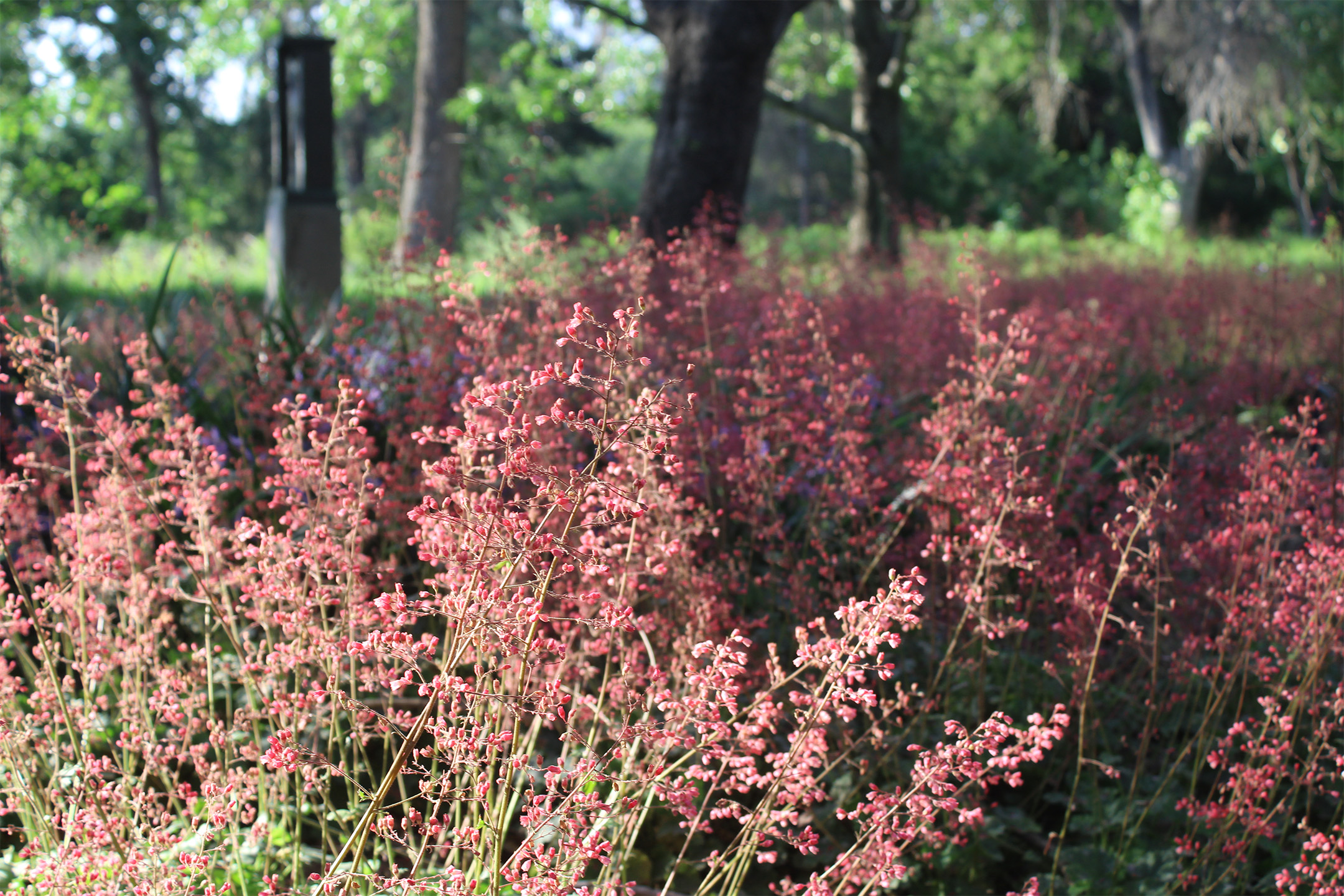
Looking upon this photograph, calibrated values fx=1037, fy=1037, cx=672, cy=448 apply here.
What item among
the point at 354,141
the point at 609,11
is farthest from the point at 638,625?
the point at 354,141

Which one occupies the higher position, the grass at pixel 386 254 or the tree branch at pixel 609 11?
the tree branch at pixel 609 11

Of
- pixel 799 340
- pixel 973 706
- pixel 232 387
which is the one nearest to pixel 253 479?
pixel 232 387

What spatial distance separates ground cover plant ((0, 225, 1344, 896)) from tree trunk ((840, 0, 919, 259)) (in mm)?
7930

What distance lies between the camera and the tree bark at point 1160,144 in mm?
20969

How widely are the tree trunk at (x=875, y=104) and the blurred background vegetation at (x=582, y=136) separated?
380 mm

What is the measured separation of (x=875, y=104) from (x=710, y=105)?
20.1 feet

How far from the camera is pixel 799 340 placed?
8.79 feet

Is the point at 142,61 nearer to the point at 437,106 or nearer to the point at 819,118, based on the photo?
the point at 437,106

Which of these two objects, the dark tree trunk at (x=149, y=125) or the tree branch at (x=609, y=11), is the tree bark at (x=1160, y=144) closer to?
the tree branch at (x=609, y=11)

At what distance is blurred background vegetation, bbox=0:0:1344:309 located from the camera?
11.1 metres

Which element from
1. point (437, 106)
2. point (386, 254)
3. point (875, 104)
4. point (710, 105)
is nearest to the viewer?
point (386, 254)

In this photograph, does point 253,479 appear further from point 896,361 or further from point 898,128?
point 898,128

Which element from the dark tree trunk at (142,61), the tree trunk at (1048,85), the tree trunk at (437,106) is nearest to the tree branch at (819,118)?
the tree trunk at (437,106)

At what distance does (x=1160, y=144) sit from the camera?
72.9 feet
